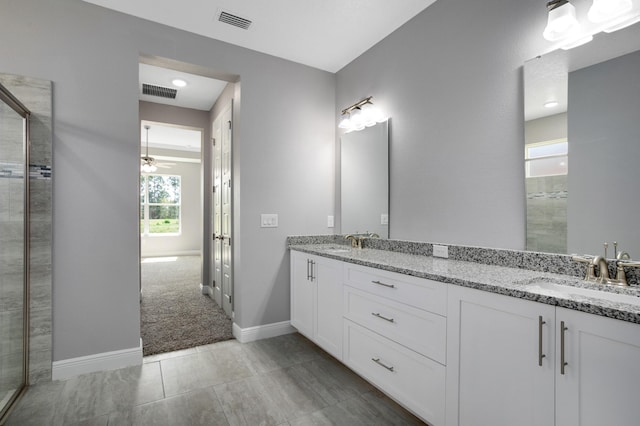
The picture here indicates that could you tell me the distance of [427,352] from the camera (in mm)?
1564

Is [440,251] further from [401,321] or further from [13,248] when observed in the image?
[13,248]

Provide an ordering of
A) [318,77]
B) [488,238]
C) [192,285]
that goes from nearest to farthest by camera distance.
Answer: [488,238] → [318,77] → [192,285]

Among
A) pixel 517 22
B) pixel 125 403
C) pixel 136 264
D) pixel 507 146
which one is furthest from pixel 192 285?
pixel 517 22

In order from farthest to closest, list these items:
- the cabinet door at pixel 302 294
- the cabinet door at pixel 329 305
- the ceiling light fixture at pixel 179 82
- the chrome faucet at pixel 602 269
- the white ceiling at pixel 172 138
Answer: the white ceiling at pixel 172 138 < the ceiling light fixture at pixel 179 82 < the cabinet door at pixel 302 294 < the cabinet door at pixel 329 305 < the chrome faucet at pixel 602 269

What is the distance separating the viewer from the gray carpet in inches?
113

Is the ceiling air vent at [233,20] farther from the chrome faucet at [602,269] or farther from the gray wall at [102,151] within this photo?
the chrome faucet at [602,269]

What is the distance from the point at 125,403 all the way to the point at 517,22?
3260 mm

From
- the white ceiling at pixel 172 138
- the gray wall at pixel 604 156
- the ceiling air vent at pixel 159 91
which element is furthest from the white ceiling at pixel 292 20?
the white ceiling at pixel 172 138

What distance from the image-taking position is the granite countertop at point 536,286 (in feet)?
3.31

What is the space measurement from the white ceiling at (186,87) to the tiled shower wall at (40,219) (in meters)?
1.00

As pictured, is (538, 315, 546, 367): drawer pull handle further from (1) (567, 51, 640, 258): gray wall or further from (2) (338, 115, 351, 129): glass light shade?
(2) (338, 115, 351, 129): glass light shade

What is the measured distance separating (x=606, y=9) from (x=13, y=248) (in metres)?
3.44

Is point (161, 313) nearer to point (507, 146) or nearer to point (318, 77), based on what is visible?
point (318, 77)

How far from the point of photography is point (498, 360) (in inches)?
49.8
